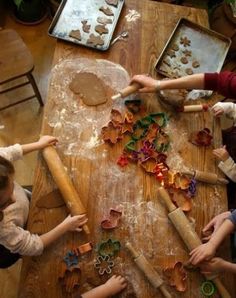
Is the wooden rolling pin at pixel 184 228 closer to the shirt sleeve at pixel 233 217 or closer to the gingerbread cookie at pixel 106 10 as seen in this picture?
the shirt sleeve at pixel 233 217

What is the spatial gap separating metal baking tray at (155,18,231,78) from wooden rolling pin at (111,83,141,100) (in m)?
0.17

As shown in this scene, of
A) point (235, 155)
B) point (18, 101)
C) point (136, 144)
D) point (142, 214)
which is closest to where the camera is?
point (142, 214)

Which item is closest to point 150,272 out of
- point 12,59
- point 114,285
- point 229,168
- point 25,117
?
point 114,285

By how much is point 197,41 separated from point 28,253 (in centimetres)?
121

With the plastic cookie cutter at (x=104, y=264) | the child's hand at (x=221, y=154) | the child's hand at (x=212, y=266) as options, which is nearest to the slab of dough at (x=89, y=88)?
the child's hand at (x=221, y=154)

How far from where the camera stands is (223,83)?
140cm

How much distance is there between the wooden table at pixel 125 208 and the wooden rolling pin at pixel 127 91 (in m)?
0.08

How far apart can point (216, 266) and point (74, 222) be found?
1.68ft

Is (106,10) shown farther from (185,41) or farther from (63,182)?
(63,182)

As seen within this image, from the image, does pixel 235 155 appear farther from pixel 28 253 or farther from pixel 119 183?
pixel 28 253

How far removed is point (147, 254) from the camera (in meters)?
1.18

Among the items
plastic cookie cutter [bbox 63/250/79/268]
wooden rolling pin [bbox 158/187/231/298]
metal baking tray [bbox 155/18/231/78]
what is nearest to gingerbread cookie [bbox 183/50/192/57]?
metal baking tray [bbox 155/18/231/78]

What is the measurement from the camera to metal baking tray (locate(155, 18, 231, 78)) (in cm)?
155

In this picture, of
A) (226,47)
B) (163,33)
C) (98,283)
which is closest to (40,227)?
(98,283)
